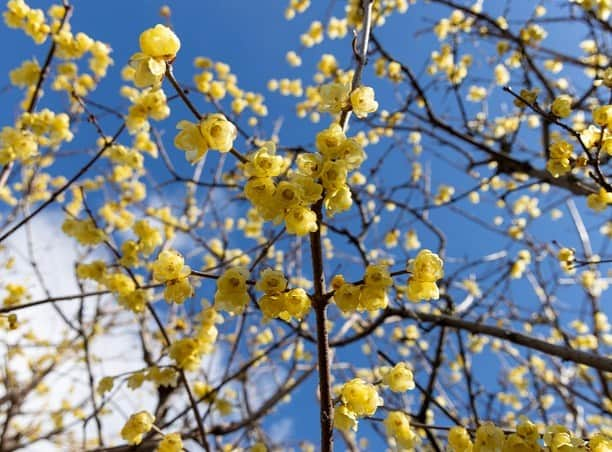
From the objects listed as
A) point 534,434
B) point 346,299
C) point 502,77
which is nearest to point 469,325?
point 534,434

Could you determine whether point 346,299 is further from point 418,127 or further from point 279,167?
point 418,127

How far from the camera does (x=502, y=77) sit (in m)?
5.81

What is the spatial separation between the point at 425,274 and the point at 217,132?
0.84m

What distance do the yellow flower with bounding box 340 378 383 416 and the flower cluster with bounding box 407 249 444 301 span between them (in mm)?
375

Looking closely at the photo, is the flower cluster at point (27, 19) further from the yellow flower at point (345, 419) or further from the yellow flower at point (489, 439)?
the yellow flower at point (489, 439)

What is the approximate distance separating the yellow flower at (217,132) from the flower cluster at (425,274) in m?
0.74

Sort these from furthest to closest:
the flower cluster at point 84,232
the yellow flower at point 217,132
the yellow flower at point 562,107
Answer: the flower cluster at point 84,232
the yellow flower at point 562,107
the yellow flower at point 217,132

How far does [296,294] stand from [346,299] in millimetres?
166

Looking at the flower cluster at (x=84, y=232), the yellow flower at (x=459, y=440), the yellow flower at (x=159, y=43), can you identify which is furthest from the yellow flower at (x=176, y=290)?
the flower cluster at (x=84, y=232)

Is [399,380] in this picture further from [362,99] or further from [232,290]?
[362,99]

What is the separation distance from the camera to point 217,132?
1594mm

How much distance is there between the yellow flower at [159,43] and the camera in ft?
5.04

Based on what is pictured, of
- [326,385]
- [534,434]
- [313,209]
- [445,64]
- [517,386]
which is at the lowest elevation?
[534,434]

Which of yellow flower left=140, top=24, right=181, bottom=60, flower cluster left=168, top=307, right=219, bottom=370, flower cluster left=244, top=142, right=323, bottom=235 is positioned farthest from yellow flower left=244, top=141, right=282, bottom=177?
flower cluster left=168, top=307, right=219, bottom=370
